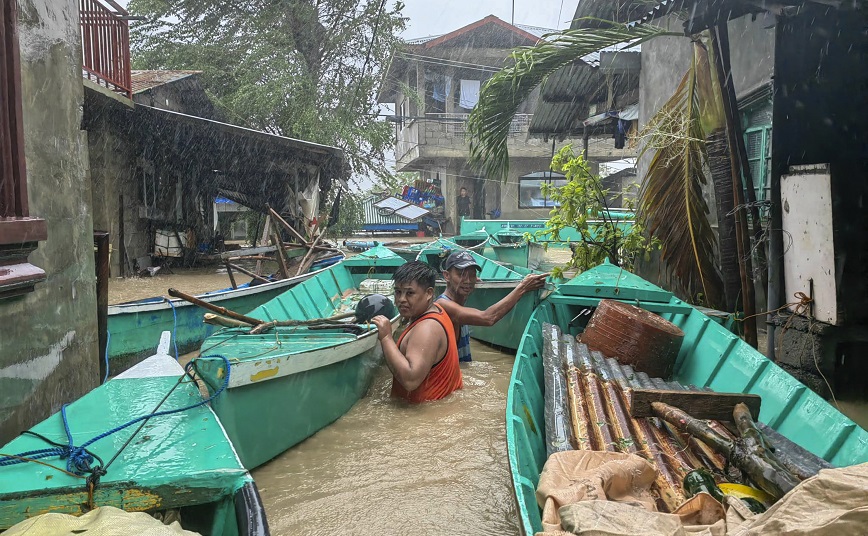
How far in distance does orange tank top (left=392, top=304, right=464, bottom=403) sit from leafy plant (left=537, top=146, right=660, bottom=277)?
3.37 meters

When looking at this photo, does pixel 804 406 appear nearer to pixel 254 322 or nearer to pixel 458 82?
pixel 254 322

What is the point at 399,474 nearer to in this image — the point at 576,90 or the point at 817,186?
the point at 817,186

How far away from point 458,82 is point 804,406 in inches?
998

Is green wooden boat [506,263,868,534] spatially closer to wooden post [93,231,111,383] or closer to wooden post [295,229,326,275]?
wooden post [93,231,111,383]

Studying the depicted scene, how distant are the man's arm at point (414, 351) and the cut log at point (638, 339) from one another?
1287mm

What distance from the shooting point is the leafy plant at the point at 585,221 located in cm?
808

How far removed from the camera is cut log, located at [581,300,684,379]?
471 cm

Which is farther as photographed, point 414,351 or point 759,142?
point 759,142

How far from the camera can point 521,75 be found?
21.3ft

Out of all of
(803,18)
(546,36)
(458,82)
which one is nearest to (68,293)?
(546,36)

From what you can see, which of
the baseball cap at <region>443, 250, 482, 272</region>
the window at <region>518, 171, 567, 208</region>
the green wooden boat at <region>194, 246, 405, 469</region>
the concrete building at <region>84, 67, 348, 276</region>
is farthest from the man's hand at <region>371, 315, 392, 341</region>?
the window at <region>518, 171, 567, 208</region>

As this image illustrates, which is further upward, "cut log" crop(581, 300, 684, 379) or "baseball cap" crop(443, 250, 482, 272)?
"baseball cap" crop(443, 250, 482, 272)

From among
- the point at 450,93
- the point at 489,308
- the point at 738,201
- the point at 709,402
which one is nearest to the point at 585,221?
the point at 738,201

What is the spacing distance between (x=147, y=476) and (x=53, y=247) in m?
1.92
